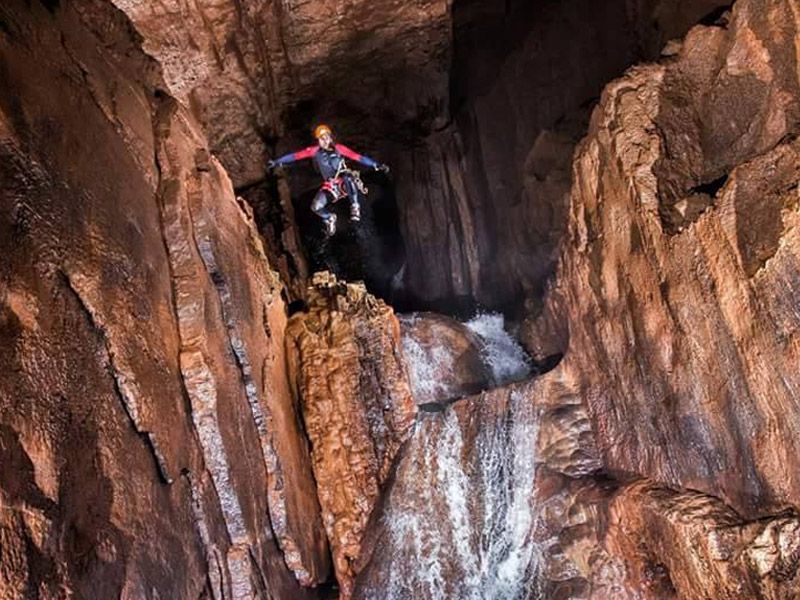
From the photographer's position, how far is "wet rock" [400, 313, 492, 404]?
38.2ft

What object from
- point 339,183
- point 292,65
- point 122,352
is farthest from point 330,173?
point 122,352

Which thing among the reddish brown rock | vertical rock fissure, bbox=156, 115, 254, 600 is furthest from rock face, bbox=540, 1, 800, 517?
vertical rock fissure, bbox=156, 115, 254, 600

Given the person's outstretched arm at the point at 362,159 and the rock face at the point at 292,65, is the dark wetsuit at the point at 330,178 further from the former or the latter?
the rock face at the point at 292,65

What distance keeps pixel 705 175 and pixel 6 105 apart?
6293mm

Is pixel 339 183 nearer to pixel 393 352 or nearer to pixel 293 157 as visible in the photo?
pixel 293 157

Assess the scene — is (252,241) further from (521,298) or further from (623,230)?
(521,298)

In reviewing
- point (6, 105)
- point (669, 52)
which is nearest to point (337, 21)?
point (669, 52)

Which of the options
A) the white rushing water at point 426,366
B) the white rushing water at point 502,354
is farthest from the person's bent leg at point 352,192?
the white rushing water at point 502,354

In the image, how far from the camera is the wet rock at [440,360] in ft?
38.2

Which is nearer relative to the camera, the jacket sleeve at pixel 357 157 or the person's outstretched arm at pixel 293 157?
the person's outstretched arm at pixel 293 157

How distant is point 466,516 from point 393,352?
2791mm

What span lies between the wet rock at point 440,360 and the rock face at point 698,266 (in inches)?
113

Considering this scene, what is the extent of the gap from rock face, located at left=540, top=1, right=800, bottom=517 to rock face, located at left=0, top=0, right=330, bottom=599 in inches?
167

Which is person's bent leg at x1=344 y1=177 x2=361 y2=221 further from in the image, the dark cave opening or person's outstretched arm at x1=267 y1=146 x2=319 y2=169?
the dark cave opening
